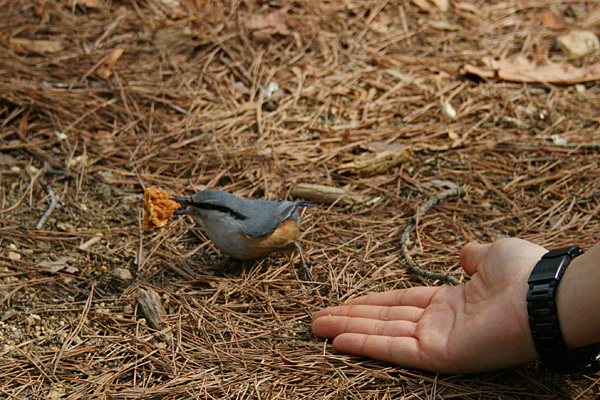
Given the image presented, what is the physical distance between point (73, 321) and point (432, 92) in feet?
13.0

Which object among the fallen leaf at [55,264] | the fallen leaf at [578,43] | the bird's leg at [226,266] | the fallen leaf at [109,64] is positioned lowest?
the fallen leaf at [55,264]

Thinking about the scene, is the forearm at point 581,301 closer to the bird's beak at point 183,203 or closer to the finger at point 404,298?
the finger at point 404,298

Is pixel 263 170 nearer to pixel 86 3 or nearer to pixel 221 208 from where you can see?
pixel 221 208

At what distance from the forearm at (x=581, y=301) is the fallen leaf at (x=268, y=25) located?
4367 millimetres

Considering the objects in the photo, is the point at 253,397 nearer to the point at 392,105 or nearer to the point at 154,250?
the point at 154,250

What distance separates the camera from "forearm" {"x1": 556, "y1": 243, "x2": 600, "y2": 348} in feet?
7.72

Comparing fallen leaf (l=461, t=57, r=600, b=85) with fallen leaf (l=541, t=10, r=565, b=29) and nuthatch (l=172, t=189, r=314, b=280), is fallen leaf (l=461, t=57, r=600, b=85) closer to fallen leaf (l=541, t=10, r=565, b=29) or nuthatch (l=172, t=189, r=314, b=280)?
fallen leaf (l=541, t=10, r=565, b=29)

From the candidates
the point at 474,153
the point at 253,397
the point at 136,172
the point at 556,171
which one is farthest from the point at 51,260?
the point at 556,171

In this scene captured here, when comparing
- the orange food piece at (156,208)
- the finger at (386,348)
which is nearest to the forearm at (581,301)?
the finger at (386,348)

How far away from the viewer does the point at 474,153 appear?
4.88 metres

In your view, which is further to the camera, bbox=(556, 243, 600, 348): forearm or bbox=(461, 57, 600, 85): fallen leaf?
bbox=(461, 57, 600, 85): fallen leaf

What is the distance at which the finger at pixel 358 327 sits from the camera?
9.69 feet

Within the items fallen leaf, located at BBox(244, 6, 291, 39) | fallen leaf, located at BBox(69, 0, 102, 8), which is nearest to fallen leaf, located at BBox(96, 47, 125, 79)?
fallen leaf, located at BBox(69, 0, 102, 8)

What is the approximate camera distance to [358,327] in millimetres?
3041
